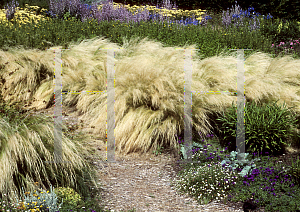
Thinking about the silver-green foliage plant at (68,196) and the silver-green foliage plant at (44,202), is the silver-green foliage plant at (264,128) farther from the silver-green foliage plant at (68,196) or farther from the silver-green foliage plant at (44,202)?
the silver-green foliage plant at (44,202)

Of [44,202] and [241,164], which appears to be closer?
[44,202]

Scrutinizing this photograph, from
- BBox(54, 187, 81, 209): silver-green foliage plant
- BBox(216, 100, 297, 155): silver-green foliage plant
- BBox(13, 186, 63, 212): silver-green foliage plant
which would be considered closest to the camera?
BBox(13, 186, 63, 212): silver-green foliage plant

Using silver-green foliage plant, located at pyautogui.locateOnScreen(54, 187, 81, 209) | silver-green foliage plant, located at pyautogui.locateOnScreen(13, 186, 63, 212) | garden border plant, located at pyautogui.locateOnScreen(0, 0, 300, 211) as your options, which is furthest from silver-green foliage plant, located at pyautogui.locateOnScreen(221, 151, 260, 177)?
silver-green foliage plant, located at pyautogui.locateOnScreen(13, 186, 63, 212)

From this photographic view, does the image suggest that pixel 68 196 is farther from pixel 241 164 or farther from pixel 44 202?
pixel 241 164

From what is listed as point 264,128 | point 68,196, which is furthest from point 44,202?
point 264,128

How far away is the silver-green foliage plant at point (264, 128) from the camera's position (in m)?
3.99

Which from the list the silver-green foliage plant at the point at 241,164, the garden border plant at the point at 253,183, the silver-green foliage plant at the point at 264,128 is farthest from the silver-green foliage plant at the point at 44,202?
the silver-green foliage plant at the point at 264,128

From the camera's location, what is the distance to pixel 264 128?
4.01m

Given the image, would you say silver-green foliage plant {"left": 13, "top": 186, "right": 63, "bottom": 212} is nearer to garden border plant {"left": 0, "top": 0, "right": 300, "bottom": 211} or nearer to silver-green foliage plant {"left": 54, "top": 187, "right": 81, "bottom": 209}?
silver-green foliage plant {"left": 54, "top": 187, "right": 81, "bottom": 209}

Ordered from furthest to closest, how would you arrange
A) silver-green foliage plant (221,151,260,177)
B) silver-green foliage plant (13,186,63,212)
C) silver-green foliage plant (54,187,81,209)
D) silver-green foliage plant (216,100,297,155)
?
1. silver-green foliage plant (216,100,297,155)
2. silver-green foliage plant (221,151,260,177)
3. silver-green foliage plant (54,187,81,209)
4. silver-green foliage plant (13,186,63,212)

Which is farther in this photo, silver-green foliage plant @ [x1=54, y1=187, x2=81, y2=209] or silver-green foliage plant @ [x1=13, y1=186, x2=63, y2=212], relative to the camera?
silver-green foliage plant @ [x1=54, y1=187, x2=81, y2=209]

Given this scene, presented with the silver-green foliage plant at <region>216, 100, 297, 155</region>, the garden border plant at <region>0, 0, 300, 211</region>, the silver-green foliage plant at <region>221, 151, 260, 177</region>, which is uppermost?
the silver-green foliage plant at <region>216, 100, 297, 155</region>

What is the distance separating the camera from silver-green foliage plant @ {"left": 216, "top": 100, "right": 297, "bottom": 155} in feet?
13.1

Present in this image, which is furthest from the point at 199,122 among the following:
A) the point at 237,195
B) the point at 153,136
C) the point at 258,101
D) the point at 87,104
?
the point at 87,104
